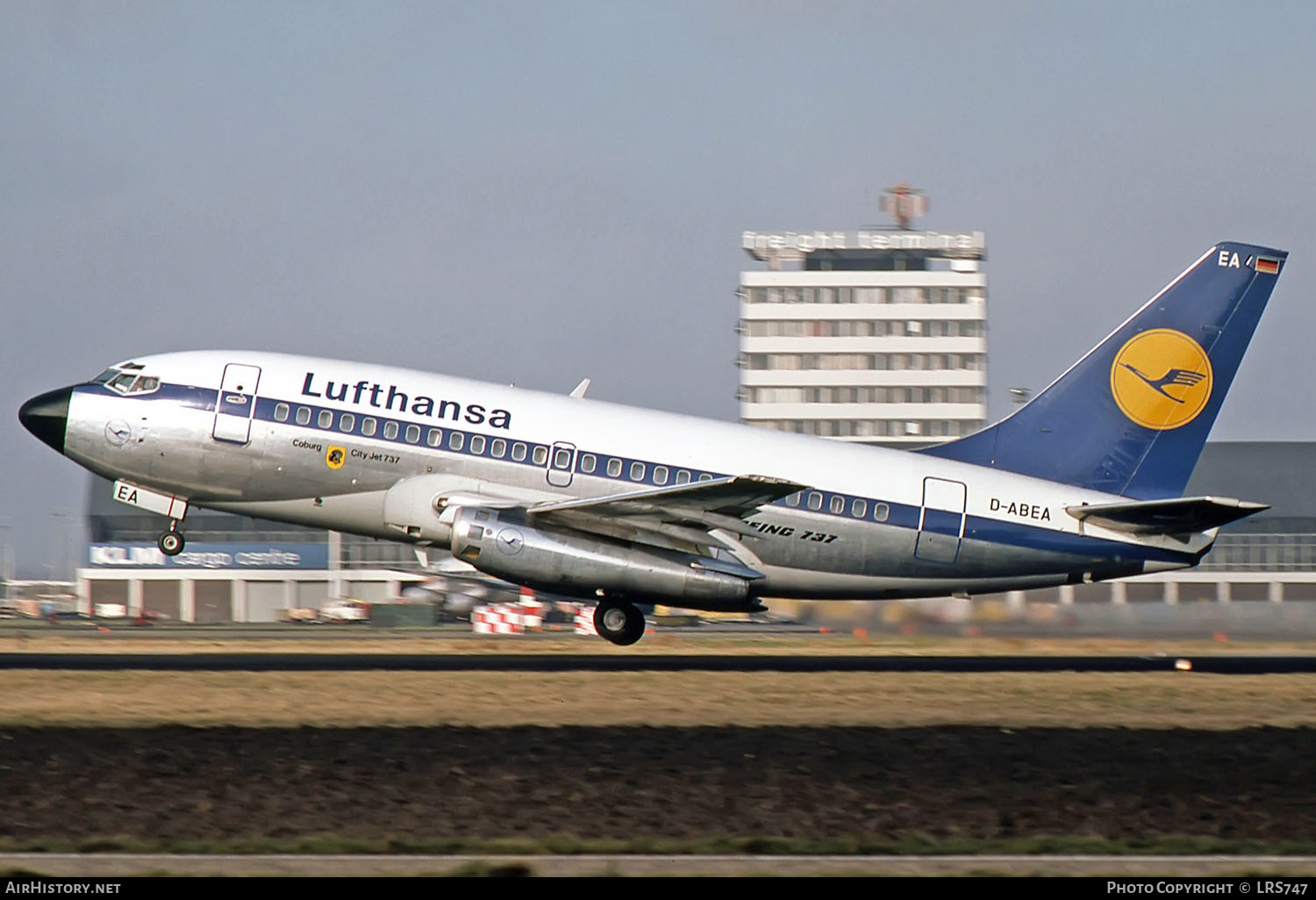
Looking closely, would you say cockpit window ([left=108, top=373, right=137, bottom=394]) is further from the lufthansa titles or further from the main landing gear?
the lufthansa titles

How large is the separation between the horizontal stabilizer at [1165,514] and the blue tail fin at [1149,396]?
118 cm

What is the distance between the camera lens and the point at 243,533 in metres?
93.2

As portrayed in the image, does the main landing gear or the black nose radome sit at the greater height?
the black nose radome

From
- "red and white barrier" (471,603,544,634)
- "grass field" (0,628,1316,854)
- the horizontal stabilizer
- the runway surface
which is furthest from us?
"red and white barrier" (471,603,544,634)

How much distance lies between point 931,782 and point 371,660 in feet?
48.8

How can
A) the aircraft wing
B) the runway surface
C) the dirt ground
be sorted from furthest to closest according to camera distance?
the aircraft wing → the runway surface → the dirt ground

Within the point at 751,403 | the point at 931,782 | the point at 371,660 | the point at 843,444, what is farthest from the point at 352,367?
the point at 751,403

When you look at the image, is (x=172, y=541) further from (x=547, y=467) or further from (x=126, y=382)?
(x=547, y=467)

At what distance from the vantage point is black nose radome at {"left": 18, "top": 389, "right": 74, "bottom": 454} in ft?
96.3

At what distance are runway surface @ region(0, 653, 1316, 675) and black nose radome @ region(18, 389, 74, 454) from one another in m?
4.24

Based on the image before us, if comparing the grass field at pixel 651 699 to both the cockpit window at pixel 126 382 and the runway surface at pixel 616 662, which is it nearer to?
the runway surface at pixel 616 662

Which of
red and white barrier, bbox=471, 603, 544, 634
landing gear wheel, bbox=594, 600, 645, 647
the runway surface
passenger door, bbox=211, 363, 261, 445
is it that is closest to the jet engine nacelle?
landing gear wheel, bbox=594, 600, 645, 647

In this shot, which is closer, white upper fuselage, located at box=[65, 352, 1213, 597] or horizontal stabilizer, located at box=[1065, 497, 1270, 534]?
horizontal stabilizer, located at box=[1065, 497, 1270, 534]

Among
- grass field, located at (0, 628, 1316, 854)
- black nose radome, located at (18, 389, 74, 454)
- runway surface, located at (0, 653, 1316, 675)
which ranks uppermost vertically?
black nose radome, located at (18, 389, 74, 454)
